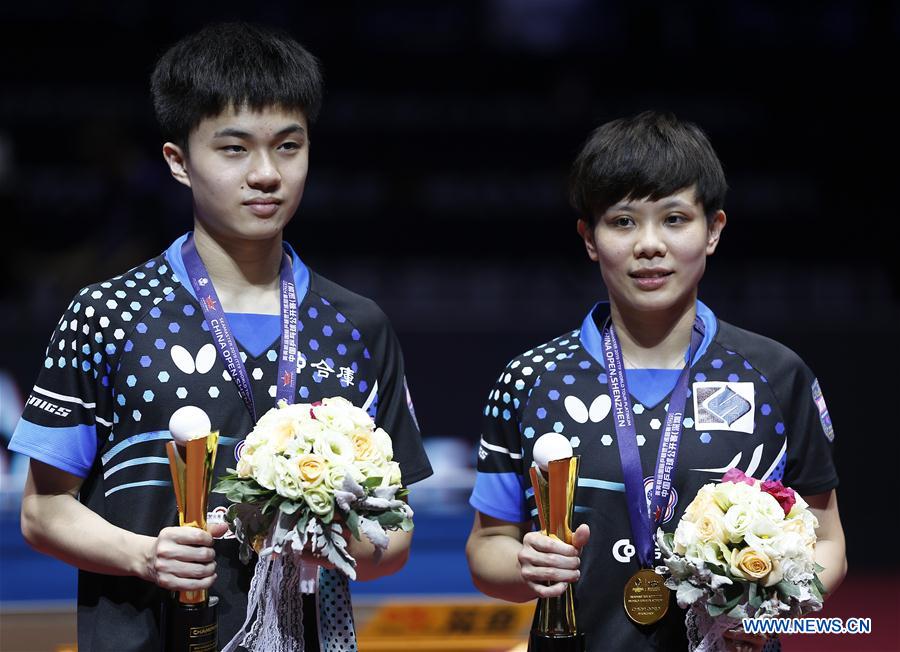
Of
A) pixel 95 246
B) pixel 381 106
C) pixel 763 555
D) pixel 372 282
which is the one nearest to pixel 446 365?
pixel 372 282

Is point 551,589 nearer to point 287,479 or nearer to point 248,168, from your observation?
point 287,479

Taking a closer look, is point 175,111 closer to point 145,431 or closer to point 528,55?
point 145,431

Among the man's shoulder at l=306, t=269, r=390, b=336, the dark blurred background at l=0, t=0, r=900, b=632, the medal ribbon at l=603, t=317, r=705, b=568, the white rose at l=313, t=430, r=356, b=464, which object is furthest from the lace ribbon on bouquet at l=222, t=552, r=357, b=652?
the dark blurred background at l=0, t=0, r=900, b=632

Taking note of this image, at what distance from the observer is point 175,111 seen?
10.2ft

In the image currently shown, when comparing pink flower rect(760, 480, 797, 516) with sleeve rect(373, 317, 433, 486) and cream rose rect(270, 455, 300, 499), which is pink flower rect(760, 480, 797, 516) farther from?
cream rose rect(270, 455, 300, 499)

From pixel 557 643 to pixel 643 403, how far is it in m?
0.68

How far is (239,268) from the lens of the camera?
10.4 ft

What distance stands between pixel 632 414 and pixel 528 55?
7603 mm

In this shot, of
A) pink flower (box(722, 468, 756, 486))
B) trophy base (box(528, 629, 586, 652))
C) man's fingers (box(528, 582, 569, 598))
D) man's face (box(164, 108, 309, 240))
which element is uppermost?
man's face (box(164, 108, 309, 240))

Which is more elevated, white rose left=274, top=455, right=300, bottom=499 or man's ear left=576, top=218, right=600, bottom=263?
man's ear left=576, top=218, right=600, bottom=263

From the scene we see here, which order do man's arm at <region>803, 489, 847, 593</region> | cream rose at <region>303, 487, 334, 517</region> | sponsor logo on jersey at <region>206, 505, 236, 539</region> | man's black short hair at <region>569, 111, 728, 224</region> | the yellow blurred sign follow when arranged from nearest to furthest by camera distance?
cream rose at <region>303, 487, 334, 517</region> → sponsor logo on jersey at <region>206, 505, 236, 539</region> → man's arm at <region>803, 489, 847, 593</region> → man's black short hair at <region>569, 111, 728, 224</region> → the yellow blurred sign

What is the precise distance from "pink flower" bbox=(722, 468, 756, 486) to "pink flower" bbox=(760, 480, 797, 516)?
3 centimetres

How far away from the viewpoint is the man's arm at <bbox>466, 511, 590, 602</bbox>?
2.69 m

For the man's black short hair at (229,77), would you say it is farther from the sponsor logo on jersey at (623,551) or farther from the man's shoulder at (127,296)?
the sponsor logo on jersey at (623,551)
